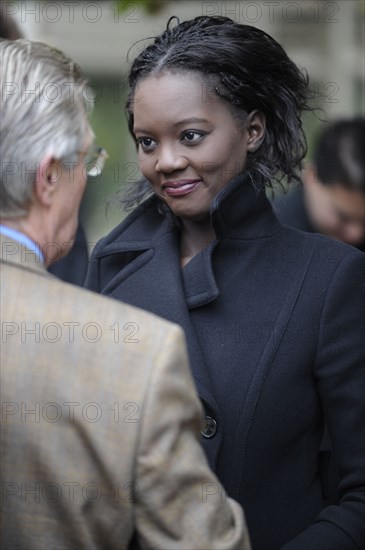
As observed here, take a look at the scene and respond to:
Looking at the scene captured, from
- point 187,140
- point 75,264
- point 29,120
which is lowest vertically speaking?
point 75,264

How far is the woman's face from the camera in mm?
2367

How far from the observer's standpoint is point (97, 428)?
173cm

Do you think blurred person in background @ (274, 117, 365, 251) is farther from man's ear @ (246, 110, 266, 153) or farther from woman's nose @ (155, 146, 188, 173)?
woman's nose @ (155, 146, 188, 173)

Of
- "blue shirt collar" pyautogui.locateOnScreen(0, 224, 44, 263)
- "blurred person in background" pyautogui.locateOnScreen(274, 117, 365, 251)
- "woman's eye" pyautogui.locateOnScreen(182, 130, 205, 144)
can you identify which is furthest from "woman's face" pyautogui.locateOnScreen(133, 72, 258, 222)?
"blurred person in background" pyautogui.locateOnScreen(274, 117, 365, 251)

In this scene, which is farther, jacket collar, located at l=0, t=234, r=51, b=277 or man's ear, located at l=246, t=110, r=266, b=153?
man's ear, located at l=246, t=110, r=266, b=153

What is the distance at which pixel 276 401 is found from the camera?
235cm

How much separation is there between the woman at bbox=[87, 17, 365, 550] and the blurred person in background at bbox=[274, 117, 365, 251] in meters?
1.72

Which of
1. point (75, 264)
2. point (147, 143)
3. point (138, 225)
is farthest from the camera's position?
point (75, 264)

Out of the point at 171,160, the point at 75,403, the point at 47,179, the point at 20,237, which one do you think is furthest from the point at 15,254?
the point at 171,160

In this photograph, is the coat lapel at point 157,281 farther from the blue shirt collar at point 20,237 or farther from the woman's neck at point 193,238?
the blue shirt collar at point 20,237

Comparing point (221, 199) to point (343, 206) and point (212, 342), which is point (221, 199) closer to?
point (212, 342)

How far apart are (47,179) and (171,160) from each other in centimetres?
60

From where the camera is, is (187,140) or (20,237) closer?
(20,237)

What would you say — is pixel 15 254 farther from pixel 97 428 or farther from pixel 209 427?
pixel 209 427
